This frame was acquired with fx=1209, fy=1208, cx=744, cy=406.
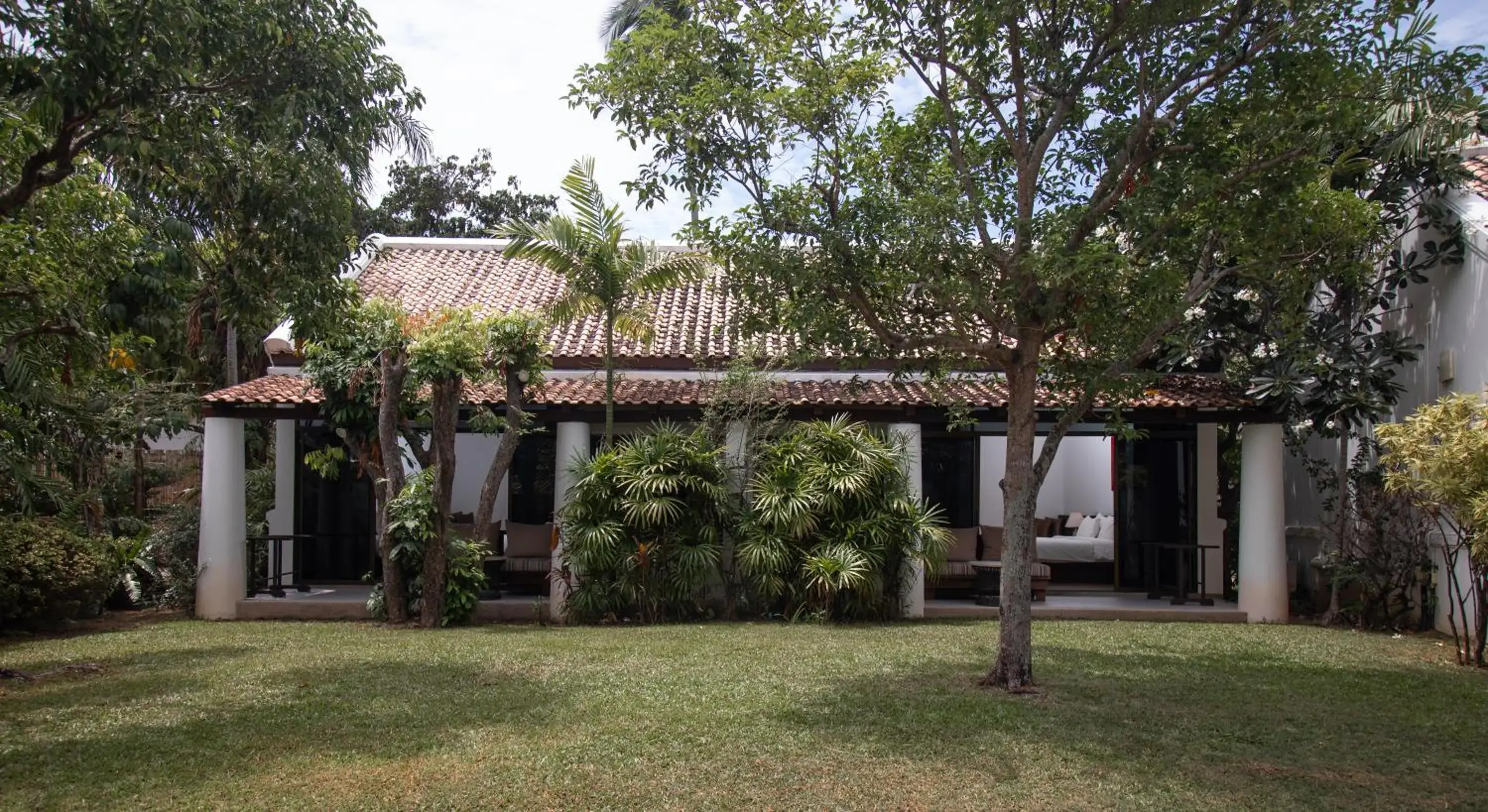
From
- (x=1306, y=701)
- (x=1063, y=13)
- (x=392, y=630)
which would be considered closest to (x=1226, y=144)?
(x=1063, y=13)

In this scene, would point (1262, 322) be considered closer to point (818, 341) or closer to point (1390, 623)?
point (1390, 623)

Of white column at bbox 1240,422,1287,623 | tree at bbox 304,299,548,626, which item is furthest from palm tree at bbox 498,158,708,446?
white column at bbox 1240,422,1287,623

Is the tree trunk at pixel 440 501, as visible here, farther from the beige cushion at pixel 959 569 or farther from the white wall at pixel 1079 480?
the white wall at pixel 1079 480

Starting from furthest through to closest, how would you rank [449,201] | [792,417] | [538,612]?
[449,201] < [792,417] < [538,612]

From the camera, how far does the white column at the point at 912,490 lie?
14.4m

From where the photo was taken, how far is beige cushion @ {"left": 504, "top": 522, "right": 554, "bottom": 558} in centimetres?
1595

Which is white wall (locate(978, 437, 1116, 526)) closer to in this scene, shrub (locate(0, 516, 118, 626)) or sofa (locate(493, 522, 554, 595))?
sofa (locate(493, 522, 554, 595))

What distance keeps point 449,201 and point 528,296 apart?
43.2 ft

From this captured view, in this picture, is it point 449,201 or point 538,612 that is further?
point 449,201

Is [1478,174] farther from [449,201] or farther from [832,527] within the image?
[449,201]

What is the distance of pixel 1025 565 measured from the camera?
894cm

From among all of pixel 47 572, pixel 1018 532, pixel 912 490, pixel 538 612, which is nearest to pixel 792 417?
pixel 912 490

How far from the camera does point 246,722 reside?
813cm

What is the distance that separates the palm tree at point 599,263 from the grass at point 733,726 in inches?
173
